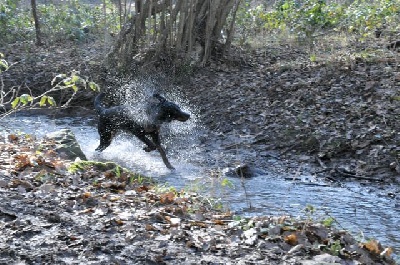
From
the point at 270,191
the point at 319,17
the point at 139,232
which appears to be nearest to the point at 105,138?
the point at 270,191

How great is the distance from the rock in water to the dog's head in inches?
56.9

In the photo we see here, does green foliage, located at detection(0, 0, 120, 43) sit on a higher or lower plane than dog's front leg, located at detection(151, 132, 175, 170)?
higher

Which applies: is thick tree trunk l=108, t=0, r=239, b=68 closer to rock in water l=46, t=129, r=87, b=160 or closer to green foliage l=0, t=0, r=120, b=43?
green foliage l=0, t=0, r=120, b=43

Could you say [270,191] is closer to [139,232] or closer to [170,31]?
[139,232]

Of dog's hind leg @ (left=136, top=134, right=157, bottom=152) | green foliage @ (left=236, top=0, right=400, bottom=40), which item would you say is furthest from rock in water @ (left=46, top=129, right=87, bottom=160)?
green foliage @ (left=236, top=0, right=400, bottom=40)

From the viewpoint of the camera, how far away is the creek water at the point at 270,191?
21.4 feet

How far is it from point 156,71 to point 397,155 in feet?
21.8

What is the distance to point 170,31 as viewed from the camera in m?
13.8

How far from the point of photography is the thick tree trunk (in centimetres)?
1377

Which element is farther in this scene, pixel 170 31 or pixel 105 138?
pixel 170 31

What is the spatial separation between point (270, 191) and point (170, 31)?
6901mm

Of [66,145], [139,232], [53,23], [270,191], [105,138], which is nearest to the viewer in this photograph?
[139,232]

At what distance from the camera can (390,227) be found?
21.1ft

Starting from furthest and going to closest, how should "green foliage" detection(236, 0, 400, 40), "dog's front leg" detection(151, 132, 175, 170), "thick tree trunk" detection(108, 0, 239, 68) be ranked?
"green foliage" detection(236, 0, 400, 40)
"thick tree trunk" detection(108, 0, 239, 68)
"dog's front leg" detection(151, 132, 175, 170)
